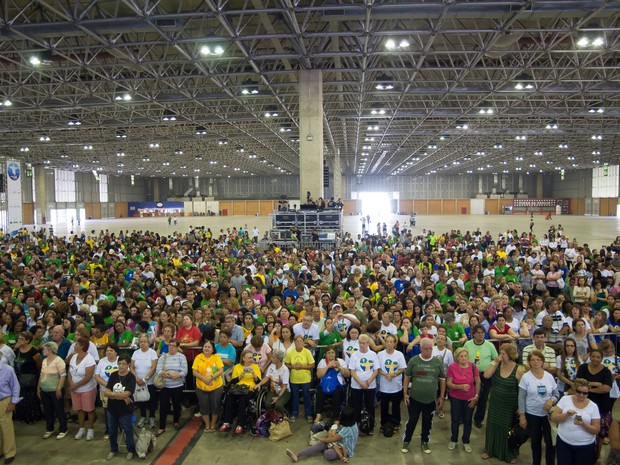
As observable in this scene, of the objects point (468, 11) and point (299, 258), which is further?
point (299, 258)

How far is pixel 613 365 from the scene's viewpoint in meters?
5.92

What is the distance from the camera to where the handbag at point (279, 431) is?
6016mm

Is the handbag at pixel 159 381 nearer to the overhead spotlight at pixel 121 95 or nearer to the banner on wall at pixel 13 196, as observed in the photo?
the overhead spotlight at pixel 121 95

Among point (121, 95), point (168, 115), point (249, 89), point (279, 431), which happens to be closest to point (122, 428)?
point (279, 431)

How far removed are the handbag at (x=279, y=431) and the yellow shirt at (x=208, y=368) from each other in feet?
3.11

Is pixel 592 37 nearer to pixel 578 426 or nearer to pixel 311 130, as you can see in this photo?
pixel 311 130

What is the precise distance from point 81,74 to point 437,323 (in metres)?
24.1

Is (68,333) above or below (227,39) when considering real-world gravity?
below

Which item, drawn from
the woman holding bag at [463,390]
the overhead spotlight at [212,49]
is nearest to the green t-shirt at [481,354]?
the woman holding bag at [463,390]

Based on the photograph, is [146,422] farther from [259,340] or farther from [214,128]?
[214,128]

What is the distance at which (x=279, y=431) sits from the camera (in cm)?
603

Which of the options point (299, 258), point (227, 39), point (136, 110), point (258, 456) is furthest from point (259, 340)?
point (136, 110)

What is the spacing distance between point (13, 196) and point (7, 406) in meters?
29.0

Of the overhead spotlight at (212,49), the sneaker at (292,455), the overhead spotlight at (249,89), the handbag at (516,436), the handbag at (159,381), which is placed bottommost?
the sneaker at (292,455)
